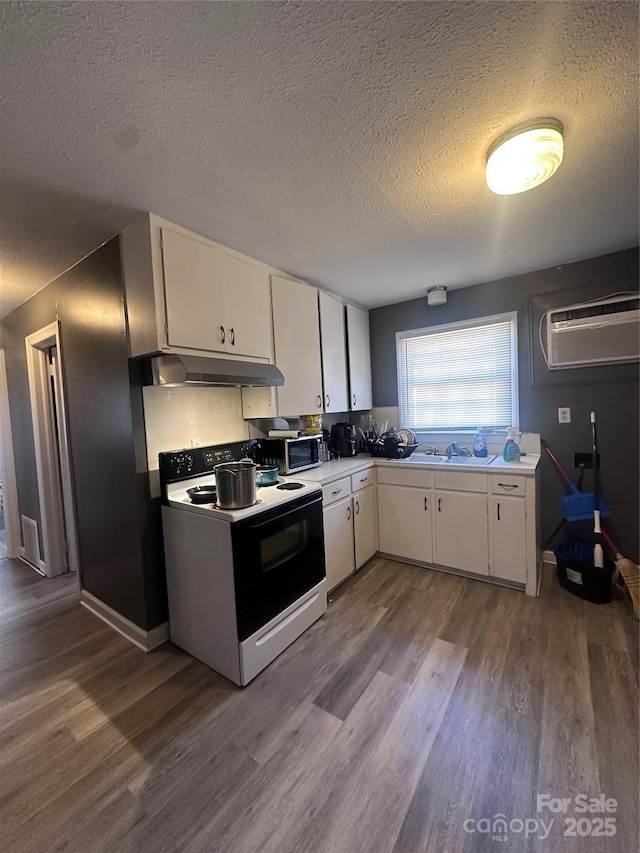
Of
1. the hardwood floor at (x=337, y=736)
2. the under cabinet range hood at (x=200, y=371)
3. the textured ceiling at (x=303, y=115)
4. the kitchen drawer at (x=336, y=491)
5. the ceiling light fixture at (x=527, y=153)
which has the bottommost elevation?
the hardwood floor at (x=337, y=736)

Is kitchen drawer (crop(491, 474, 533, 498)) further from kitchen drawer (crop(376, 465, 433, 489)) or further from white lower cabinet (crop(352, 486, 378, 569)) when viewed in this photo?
white lower cabinet (crop(352, 486, 378, 569))

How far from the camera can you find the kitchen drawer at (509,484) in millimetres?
2374

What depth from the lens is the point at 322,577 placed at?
223 cm

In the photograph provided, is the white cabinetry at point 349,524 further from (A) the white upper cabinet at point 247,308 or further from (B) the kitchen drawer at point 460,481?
(A) the white upper cabinet at point 247,308

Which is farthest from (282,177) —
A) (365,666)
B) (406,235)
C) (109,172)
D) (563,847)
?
(563,847)

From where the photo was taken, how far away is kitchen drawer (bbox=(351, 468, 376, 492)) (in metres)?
2.71

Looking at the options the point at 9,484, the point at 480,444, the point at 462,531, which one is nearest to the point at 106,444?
the point at 9,484

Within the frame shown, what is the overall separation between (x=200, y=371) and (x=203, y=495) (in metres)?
0.67

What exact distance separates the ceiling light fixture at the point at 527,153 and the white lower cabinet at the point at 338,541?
6.63 feet

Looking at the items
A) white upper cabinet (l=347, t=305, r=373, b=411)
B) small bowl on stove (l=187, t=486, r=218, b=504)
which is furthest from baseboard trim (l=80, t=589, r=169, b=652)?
white upper cabinet (l=347, t=305, r=373, b=411)

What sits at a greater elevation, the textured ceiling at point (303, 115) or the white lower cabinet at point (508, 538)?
the textured ceiling at point (303, 115)

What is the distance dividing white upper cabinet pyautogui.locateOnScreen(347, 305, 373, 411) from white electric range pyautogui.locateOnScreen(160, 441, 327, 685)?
1401mm

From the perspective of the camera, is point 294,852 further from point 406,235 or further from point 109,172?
point 406,235

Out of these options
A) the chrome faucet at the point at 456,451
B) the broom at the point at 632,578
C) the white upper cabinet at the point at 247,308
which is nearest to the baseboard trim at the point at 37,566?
the white upper cabinet at the point at 247,308
